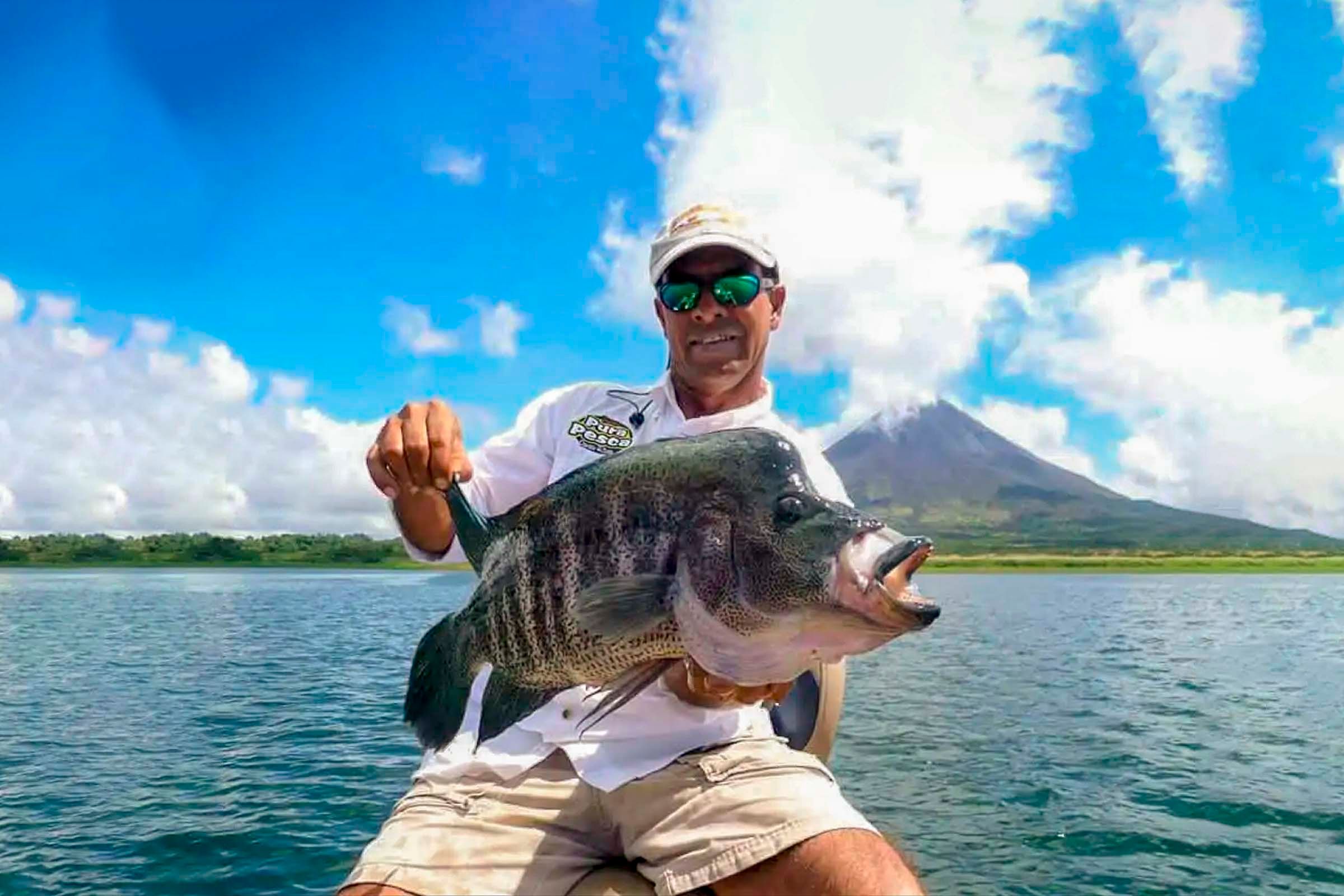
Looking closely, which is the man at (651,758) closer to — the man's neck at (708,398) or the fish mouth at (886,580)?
the man's neck at (708,398)

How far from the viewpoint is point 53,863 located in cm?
1002

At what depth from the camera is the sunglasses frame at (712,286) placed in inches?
179

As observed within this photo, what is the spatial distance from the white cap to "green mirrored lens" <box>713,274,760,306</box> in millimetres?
100

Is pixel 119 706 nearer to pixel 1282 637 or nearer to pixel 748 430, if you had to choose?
pixel 748 430

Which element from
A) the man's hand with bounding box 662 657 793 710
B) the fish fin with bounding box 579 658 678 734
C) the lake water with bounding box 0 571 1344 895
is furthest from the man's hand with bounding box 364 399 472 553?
the lake water with bounding box 0 571 1344 895

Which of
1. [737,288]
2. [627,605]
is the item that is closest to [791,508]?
[627,605]

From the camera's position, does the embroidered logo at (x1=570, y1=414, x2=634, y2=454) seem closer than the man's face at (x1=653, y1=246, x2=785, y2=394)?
No

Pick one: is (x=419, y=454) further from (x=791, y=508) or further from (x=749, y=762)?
(x=749, y=762)

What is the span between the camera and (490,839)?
4.24 m

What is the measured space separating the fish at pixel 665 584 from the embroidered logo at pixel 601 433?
140 cm

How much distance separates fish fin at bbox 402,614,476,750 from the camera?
3.31 m

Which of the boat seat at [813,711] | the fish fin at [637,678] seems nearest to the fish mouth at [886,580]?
the fish fin at [637,678]

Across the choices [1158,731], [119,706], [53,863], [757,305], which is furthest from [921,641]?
[757,305]

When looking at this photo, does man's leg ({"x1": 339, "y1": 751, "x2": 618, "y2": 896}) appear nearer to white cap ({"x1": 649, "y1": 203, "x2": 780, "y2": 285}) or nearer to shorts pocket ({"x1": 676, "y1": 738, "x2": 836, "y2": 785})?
shorts pocket ({"x1": 676, "y1": 738, "x2": 836, "y2": 785})
